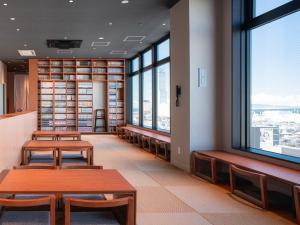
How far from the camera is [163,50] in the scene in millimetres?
11828

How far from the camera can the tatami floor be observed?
4.23 m

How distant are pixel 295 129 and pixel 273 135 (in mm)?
573

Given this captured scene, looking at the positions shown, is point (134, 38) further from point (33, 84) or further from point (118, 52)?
point (33, 84)

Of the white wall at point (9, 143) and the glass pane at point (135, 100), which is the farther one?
the glass pane at point (135, 100)

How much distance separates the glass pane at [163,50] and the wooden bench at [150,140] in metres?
2.37

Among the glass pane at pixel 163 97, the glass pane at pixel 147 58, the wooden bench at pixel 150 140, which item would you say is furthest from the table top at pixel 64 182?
the glass pane at pixel 147 58

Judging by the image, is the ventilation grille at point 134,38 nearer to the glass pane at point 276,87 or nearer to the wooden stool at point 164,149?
the wooden stool at point 164,149

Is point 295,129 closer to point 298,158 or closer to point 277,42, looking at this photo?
point 298,158

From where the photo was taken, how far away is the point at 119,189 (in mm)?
2910

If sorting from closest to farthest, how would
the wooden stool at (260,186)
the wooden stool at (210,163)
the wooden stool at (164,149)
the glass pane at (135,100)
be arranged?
the wooden stool at (260,186) < the wooden stool at (210,163) < the wooden stool at (164,149) < the glass pane at (135,100)

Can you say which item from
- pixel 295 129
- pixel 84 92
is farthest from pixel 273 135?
pixel 84 92

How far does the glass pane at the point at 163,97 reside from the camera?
37.3ft

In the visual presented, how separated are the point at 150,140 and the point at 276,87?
502 centimetres

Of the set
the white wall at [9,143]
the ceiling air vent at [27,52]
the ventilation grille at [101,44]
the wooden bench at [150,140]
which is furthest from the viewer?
the ceiling air vent at [27,52]
